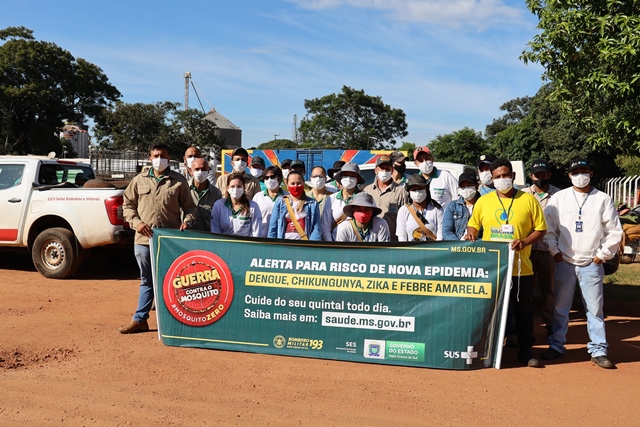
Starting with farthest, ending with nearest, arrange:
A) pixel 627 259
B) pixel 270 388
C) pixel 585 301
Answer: pixel 627 259
pixel 585 301
pixel 270 388

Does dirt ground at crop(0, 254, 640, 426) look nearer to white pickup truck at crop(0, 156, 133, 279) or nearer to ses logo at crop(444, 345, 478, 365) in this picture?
ses logo at crop(444, 345, 478, 365)

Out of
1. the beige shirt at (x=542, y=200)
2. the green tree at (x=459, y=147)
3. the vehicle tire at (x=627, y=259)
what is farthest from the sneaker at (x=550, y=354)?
the green tree at (x=459, y=147)

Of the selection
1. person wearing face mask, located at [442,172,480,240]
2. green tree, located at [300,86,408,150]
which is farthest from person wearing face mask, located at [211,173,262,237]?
green tree, located at [300,86,408,150]

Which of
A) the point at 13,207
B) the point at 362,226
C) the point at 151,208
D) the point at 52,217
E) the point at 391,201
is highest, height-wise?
the point at 391,201

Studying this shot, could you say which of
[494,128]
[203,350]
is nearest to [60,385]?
[203,350]

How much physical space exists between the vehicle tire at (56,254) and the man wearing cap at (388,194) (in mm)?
5289

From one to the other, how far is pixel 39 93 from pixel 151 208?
38.3 metres

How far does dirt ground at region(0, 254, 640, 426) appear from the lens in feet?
14.1

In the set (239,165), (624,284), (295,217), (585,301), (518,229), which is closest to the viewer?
(518,229)

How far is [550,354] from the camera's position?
575 cm

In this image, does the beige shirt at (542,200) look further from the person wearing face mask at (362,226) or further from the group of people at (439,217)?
the person wearing face mask at (362,226)

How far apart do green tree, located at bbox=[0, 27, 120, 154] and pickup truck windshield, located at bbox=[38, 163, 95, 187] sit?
100 feet

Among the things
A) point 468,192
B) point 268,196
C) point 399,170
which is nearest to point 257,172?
point 268,196

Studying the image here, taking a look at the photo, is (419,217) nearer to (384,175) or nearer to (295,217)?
(384,175)
